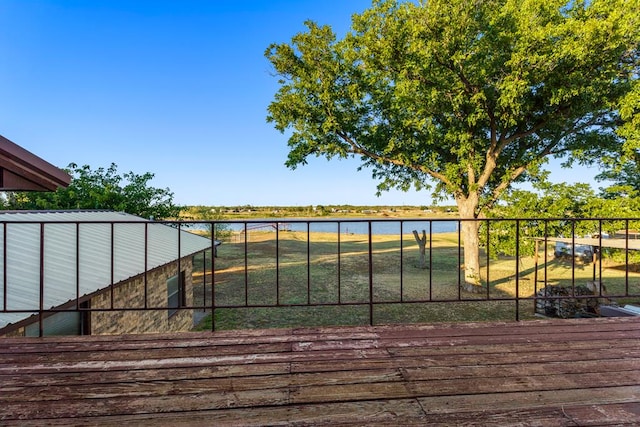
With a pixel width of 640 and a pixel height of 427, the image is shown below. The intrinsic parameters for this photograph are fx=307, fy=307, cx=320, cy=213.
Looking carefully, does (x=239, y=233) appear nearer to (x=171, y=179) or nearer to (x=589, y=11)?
(x=171, y=179)

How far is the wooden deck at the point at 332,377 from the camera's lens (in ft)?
4.99

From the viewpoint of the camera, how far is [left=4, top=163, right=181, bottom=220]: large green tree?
1566 cm

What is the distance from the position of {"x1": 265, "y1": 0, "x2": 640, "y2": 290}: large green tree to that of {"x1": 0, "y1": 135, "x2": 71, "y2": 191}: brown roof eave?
971 centimetres

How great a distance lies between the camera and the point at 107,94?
1593 cm

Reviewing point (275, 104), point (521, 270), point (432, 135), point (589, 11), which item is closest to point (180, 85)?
point (275, 104)

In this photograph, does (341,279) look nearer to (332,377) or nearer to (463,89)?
(463,89)

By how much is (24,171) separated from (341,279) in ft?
43.8

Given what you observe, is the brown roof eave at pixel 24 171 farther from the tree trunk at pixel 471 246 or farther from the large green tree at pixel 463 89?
the tree trunk at pixel 471 246

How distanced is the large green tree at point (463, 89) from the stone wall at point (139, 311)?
6926 millimetres

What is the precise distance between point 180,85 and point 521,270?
2222 centimetres

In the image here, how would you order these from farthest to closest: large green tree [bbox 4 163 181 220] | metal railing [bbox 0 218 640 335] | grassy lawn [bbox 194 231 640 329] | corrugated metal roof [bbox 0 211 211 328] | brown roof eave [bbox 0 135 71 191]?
large green tree [bbox 4 163 181 220], grassy lawn [bbox 194 231 640 329], corrugated metal roof [bbox 0 211 211 328], metal railing [bbox 0 218 640 335], brown roof eave [bbox 0 135 71 191]

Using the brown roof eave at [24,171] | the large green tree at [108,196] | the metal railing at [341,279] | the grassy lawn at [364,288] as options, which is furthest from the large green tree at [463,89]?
the brown roof eave at [24,171]

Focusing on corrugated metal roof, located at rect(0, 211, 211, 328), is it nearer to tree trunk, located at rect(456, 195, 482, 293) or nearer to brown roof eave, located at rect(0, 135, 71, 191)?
brown roof eave, located at rect(0, 135, 71, 191)

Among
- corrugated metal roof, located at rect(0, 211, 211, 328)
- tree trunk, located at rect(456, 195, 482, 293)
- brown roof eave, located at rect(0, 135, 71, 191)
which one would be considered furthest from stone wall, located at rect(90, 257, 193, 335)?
tree trunk, located at rect(456, 195, 482, 293)
